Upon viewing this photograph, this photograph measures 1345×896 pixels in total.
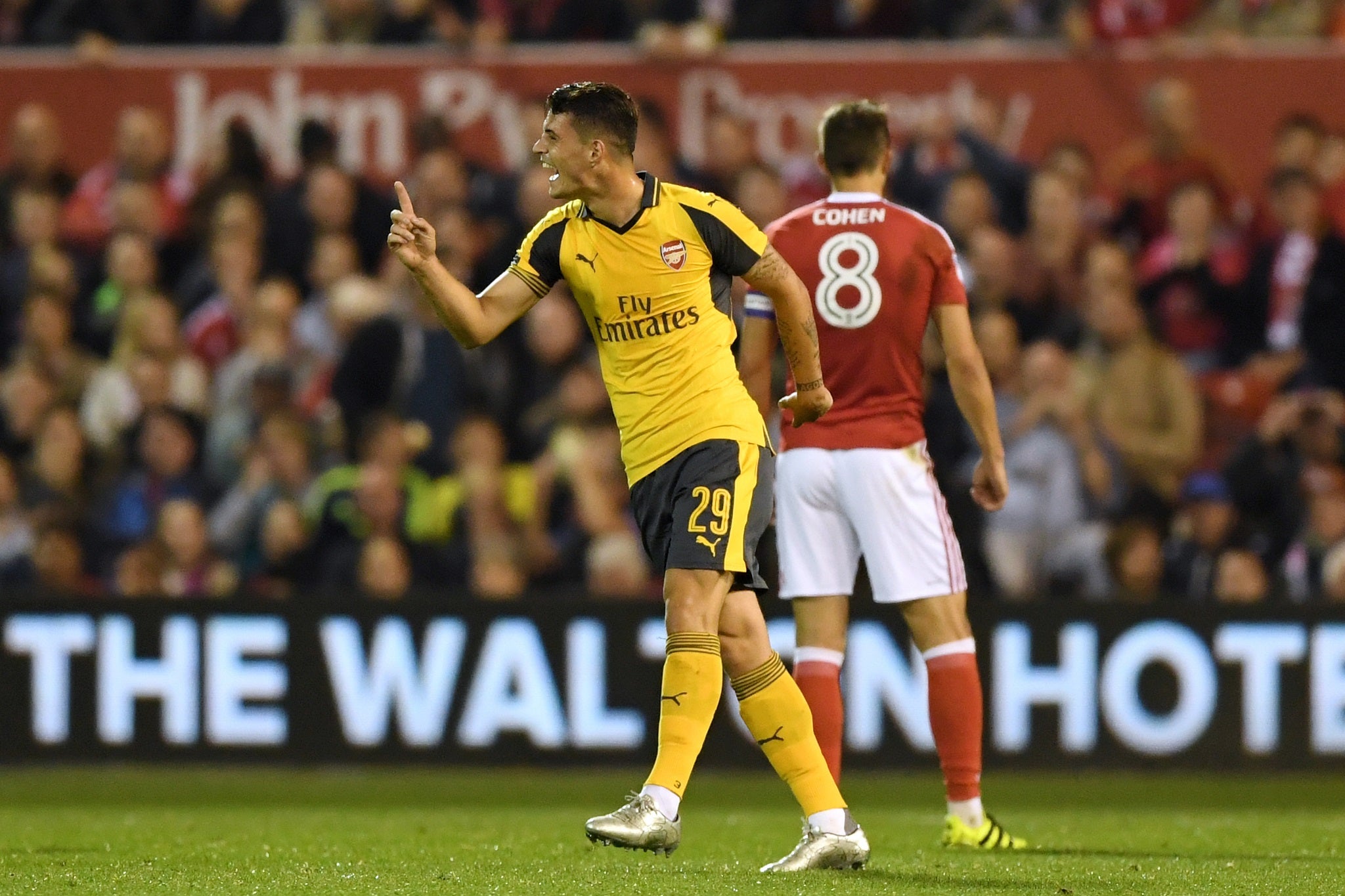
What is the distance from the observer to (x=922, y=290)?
22.7 feet

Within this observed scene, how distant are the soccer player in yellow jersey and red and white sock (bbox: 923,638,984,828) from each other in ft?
3.15

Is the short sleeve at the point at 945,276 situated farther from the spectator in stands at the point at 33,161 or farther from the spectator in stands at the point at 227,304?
the spectator in stands at the point at 33,161

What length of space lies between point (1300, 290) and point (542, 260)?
615 cm

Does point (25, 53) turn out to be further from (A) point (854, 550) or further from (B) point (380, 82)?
(A) point (854, 550)

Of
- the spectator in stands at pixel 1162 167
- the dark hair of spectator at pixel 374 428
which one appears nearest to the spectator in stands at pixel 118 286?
the dark hair of spectator at pixel 374 428

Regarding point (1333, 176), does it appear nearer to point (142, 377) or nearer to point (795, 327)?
point (142, 377)

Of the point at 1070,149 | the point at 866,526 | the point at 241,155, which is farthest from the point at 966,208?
the point at 866,526

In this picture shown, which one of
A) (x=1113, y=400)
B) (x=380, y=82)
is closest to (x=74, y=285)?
(x=380, y=82)

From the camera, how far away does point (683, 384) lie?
606 cm

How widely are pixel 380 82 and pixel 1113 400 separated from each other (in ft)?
14.8

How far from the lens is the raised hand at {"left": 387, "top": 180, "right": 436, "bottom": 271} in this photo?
19.0 ft

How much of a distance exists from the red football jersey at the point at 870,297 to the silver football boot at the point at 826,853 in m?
1.39

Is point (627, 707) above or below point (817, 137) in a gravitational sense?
below

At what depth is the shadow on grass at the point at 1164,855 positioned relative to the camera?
21.8 feet
